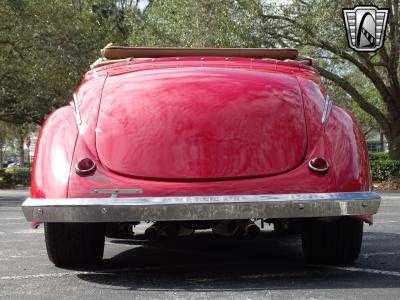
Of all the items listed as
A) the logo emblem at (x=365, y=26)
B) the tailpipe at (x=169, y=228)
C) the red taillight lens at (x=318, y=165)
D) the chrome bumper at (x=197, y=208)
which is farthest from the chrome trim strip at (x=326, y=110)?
the logo emblem at (x=365, y=26)

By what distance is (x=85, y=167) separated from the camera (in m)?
4.38

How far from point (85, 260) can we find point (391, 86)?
70.2 feet

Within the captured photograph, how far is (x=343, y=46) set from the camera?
20.8m

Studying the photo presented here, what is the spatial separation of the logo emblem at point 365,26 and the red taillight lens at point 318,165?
15.5 metres

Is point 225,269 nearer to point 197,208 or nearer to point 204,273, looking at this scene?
point 204,273

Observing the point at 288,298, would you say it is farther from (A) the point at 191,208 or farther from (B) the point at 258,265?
(B) the point at 258,265

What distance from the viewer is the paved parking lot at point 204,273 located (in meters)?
4.02

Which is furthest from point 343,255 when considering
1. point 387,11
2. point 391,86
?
point 391,86

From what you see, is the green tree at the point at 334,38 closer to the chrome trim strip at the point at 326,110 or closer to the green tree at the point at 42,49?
the green tree at the point at 42,49

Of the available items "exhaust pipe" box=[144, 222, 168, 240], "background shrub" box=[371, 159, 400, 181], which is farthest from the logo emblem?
"exhaust pipe" box=[144, 222, 168, 240]

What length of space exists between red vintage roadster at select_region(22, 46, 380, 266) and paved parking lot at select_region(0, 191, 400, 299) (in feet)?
0.91

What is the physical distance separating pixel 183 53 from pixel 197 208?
2.11 meters

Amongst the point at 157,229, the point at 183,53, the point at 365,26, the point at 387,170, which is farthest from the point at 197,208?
the point at 387,170

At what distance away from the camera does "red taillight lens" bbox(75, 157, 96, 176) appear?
14.3 ft
